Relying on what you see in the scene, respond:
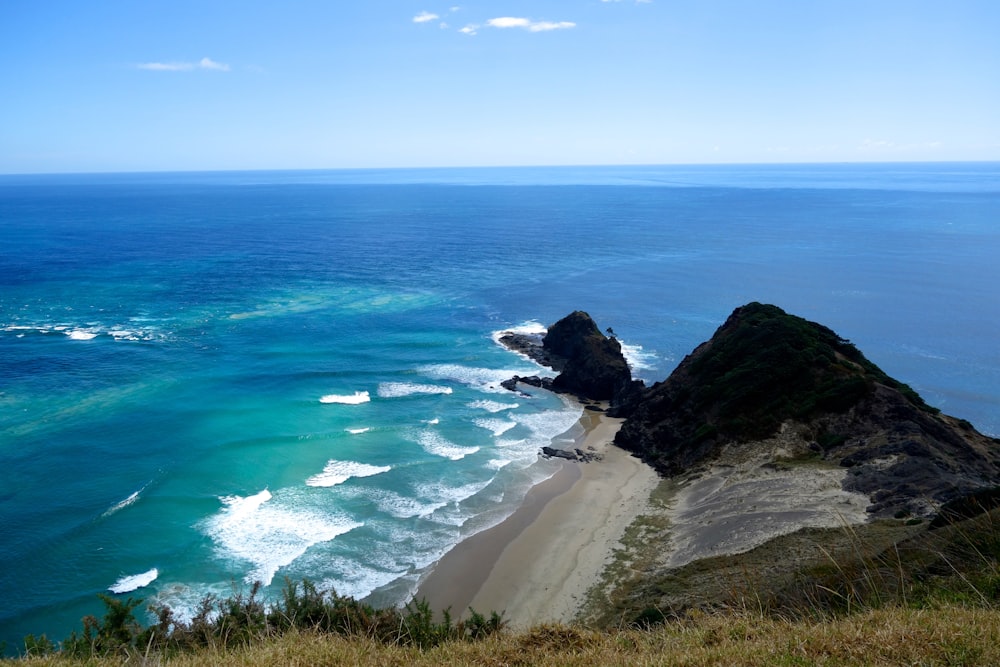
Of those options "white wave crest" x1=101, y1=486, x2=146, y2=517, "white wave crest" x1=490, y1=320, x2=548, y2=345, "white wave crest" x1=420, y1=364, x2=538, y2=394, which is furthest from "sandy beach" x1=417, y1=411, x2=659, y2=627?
"white wave crest" x1=490, y1=320, x2=548, y2=345

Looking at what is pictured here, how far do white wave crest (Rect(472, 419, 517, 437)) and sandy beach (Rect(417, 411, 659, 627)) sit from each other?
624 cm

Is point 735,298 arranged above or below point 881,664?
below

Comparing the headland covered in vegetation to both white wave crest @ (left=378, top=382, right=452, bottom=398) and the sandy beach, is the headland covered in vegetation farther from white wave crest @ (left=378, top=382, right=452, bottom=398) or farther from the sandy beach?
white wave crest @ (left=378, top=382, right=452, bottom=398)

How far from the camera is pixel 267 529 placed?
30016 mm

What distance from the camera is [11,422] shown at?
39.9 m

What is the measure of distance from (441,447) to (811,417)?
21378 mm

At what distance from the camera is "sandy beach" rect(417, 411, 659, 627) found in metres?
25.2

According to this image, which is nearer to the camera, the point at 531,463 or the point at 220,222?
the point at 531,463

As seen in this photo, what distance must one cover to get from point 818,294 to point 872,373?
49765mm

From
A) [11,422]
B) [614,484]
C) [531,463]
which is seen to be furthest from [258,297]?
[614,484]

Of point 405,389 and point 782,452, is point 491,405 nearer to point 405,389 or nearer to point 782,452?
point 405,389

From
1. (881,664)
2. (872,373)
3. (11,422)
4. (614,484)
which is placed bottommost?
(614,484)

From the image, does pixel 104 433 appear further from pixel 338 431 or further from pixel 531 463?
pixel 531 463

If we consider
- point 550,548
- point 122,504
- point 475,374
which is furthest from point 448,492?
point 475,374
